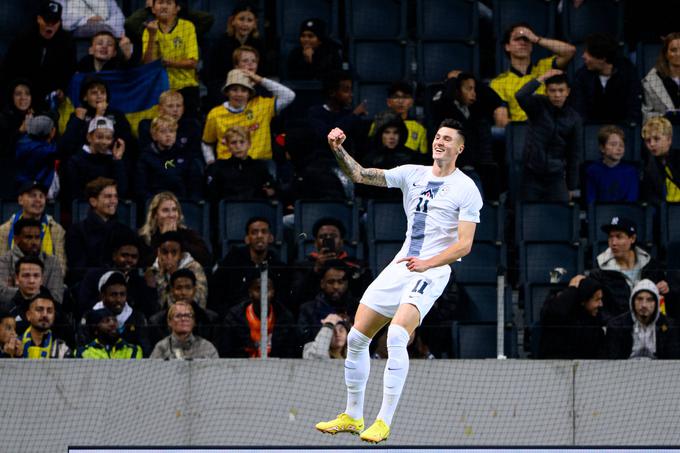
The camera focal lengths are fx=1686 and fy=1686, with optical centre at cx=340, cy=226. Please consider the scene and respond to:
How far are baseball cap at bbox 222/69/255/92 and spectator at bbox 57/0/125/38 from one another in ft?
5.63

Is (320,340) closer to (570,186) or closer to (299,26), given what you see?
(570,186)

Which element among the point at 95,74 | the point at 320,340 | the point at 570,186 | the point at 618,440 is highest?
the point at 95,74

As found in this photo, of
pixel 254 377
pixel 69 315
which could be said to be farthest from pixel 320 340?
pixel 69 315

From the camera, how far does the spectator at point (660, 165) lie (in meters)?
16.9

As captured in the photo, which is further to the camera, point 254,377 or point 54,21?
point 54,21

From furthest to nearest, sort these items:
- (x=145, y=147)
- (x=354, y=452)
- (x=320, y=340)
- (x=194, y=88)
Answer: (x=194, y=88)
(x=145, y=147)
(x=320, y=340)
(x=354, y=452)

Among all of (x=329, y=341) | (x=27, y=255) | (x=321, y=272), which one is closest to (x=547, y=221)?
(x=321, y=272)

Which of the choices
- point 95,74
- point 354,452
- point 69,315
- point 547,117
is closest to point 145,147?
point 95,74

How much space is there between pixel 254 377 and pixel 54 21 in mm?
5014

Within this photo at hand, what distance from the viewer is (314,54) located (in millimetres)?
18172

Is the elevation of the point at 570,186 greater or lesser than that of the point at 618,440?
greater

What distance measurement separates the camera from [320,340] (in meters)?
14.9

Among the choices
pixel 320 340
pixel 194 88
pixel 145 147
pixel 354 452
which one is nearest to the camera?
pixel 354 452

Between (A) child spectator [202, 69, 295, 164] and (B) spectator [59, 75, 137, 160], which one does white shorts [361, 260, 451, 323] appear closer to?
(A) child spectator [202, 69, 295, 164]
